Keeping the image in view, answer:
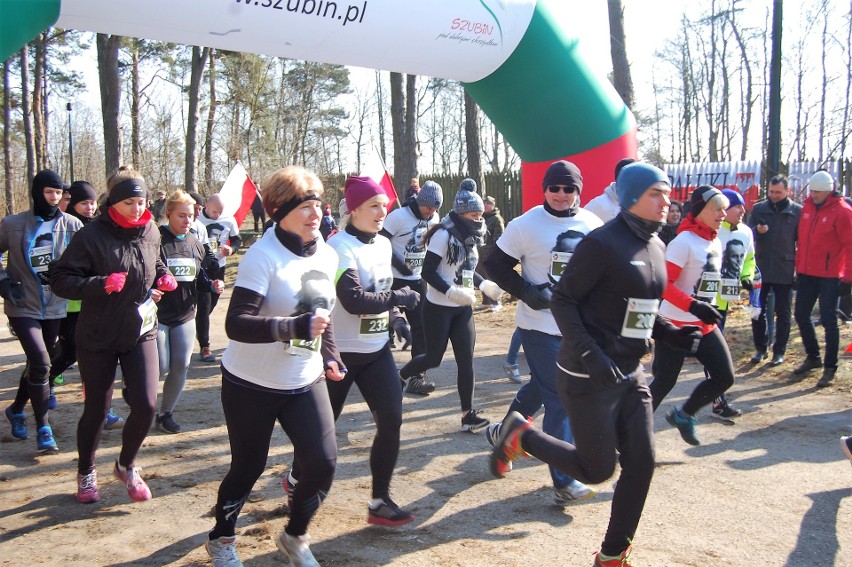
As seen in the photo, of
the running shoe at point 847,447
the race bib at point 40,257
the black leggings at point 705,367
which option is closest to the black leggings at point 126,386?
the race bib at point 40,257

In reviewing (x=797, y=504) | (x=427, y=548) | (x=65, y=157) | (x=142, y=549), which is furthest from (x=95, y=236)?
(x=65, y=157)

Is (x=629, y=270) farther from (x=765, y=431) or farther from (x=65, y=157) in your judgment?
(x=65, y=157)

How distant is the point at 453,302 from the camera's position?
19.9 feet

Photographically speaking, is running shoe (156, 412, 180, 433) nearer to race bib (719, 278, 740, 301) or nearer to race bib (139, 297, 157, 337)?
race bib (139, 297, 157, 337)

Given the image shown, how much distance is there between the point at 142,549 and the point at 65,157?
45796 mm

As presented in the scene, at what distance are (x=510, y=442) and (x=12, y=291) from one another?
408 cm

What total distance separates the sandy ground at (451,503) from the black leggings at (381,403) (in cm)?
32

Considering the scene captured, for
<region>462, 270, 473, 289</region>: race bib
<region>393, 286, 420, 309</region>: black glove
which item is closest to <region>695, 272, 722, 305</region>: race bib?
<region>462, 270, 473, 289</region>: race bib

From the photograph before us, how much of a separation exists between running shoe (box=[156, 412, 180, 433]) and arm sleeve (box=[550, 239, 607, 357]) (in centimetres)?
391

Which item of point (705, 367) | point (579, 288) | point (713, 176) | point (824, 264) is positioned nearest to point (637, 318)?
point (579, 288)

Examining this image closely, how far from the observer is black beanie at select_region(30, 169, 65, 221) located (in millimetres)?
5938

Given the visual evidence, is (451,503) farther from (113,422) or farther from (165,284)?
(113,422)

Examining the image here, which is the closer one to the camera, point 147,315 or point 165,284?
point 147,315

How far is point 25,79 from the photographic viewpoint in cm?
2736
